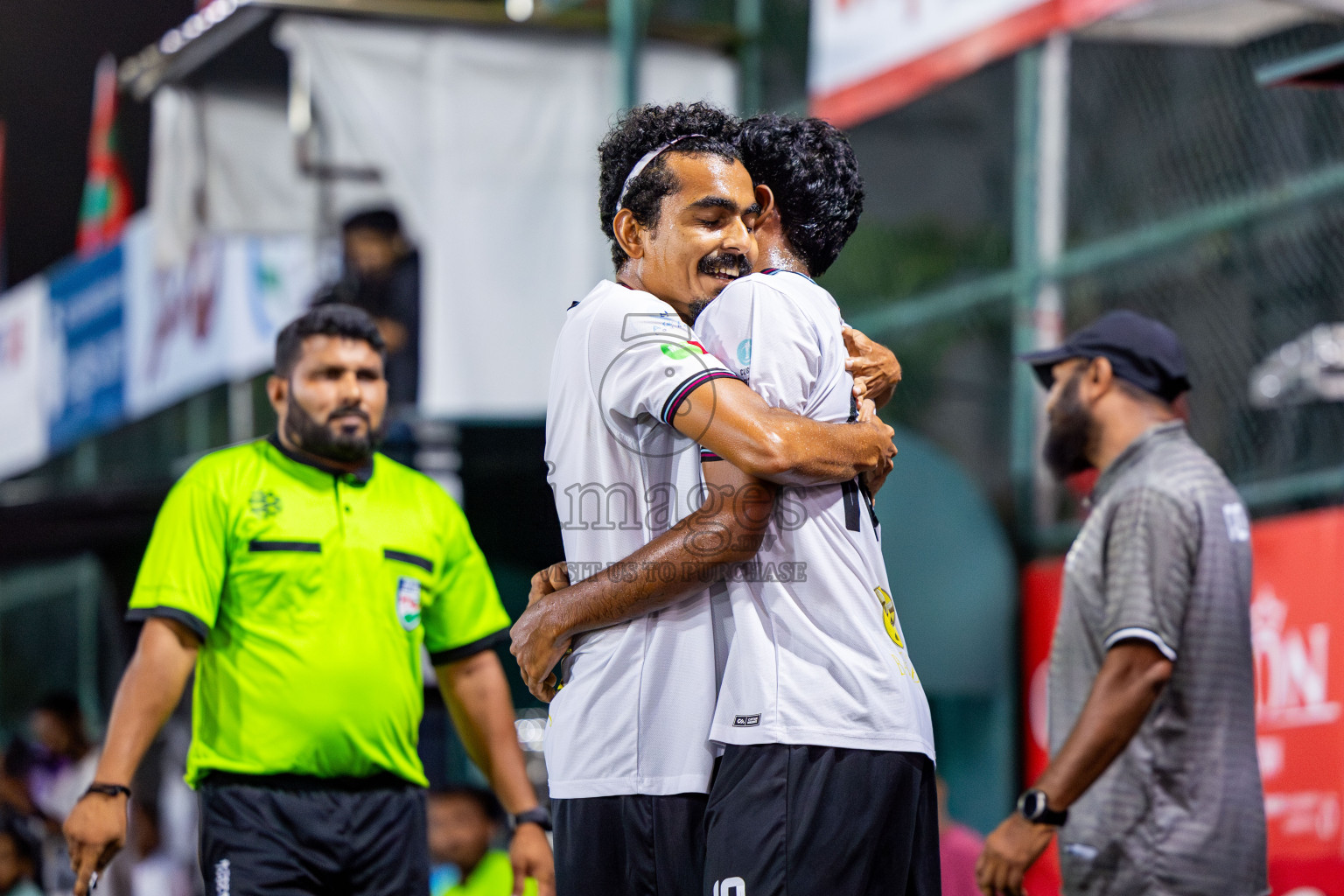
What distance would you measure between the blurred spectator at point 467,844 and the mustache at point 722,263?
5.12 metres

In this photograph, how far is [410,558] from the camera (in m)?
4.91

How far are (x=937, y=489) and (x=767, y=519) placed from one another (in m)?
5.78

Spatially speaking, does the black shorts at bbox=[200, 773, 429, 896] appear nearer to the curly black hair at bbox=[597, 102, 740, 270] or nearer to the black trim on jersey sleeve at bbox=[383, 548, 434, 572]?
the black trim on jersey sleeve at bbox=[383, 548, 434, 572]

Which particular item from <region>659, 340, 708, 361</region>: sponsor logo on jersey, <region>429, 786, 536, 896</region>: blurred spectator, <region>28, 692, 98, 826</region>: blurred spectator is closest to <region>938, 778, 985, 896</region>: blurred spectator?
<region>429, 786, 536, 896</region>: blurred spectator

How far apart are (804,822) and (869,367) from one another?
0.98 meters

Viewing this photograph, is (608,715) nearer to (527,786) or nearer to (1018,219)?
(527,786)

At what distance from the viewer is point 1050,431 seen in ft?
16.2

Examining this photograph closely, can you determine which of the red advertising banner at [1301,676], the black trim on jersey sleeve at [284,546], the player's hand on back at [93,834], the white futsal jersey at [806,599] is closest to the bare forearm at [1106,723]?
the white futsal jersey at [806,599]

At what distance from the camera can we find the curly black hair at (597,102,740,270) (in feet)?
11.1

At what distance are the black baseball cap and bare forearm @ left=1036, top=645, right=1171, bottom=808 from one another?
86cm

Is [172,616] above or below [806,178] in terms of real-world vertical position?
below

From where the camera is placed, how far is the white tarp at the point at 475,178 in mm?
10344

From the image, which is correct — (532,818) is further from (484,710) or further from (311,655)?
(311,655)

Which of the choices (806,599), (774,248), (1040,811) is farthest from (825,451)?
(1040,811)
